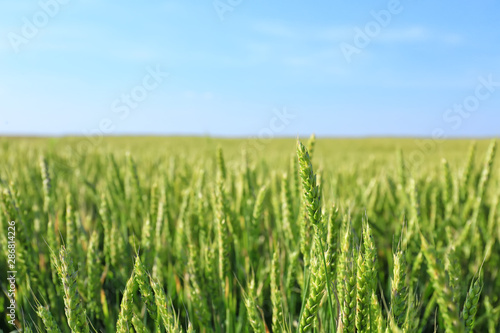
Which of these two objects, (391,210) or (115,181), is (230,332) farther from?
(391,210)

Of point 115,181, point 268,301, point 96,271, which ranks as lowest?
point 268,301

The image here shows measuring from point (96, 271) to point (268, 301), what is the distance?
80 cm

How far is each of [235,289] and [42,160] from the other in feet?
3.43

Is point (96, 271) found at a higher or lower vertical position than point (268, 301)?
higher

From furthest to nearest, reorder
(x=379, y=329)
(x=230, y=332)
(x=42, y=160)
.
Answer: (x=42, y=160) → (x=230, y=332) → (x=379, y=329)

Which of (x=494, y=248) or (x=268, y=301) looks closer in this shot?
(x=268, y=301)

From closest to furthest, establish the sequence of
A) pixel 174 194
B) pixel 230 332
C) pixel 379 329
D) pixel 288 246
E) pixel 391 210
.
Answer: pixel 379 329 < pixel 230 332 < pixel 288 246 < pixel 174 194 < pixel 391 210

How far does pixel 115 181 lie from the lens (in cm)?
221

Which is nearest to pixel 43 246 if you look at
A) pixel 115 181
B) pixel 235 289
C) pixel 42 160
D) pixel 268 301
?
pixel 42 160

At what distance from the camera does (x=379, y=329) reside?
67cm

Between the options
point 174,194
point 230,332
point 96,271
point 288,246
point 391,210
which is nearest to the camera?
point 230,332

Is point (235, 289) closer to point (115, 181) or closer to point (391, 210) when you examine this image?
point (115, 181)

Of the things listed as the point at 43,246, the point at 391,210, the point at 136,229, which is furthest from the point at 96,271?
the point at 391,210

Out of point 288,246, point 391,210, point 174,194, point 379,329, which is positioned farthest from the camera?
point 391,210
